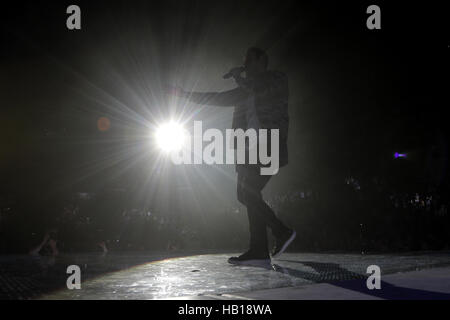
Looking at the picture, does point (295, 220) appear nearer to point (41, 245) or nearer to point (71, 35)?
point (41, 245)

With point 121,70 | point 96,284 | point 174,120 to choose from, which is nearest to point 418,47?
point 174,120

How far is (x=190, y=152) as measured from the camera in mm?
11820

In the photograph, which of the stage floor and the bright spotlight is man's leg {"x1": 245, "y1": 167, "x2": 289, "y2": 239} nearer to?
the stage floor

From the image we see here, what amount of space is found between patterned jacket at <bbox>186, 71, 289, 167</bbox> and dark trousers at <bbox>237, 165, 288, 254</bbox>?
0.96ft

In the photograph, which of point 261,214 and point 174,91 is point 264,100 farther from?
point 261,214

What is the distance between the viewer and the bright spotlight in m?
10.3

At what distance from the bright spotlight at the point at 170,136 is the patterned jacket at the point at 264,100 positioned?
17.7ft

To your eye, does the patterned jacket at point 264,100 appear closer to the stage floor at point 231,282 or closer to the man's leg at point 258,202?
the man's leg at point 258,202

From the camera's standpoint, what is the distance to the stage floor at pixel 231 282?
2.78 m

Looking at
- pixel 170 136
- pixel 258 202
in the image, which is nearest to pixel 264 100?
Result: pixel 258 202

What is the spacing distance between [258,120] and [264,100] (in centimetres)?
21

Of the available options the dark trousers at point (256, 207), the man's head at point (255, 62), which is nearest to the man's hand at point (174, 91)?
the man's head at point (255, 62)

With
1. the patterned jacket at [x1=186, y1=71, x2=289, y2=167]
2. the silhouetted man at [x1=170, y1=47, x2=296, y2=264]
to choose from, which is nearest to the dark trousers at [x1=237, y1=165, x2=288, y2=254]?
the silhouetted man at [x1=170, y1=47, x2=296, y2=264]

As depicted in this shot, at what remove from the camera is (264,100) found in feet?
15.4
